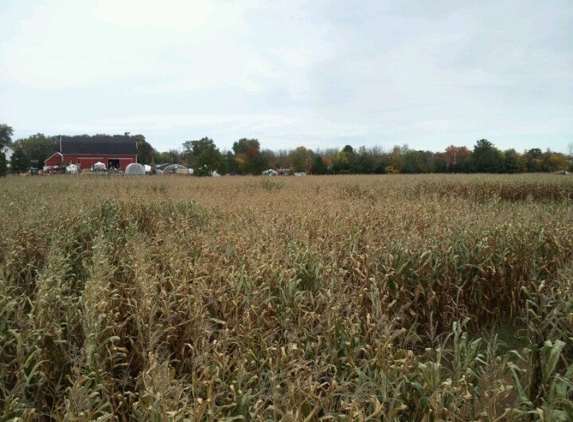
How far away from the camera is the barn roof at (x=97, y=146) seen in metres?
56.5

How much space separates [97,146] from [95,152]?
3.64 feet

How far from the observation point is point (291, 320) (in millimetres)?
3389

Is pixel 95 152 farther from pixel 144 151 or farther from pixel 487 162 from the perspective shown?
pixel 487 162

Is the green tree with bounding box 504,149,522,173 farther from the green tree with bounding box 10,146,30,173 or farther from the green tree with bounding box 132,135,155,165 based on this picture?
the green tree with bounding box 132,135,155,165

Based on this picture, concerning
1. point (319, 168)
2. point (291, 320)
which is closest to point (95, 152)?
point (319, 168)

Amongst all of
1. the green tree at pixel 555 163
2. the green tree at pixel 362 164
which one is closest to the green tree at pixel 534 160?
the green tree at pixel 555 163

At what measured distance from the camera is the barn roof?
56.5m

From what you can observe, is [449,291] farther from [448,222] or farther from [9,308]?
[9,308]

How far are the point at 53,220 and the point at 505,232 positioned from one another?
6.56 meters

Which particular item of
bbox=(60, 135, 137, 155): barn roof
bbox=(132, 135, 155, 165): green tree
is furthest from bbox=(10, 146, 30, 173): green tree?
bbox=(132, 135, 155, 165): green tree

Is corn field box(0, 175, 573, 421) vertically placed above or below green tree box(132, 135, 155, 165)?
below

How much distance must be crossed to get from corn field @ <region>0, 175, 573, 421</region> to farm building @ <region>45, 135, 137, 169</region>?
174 feet

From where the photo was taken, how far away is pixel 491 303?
16.3 ft

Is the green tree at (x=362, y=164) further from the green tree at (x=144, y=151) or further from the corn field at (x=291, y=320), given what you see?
the green tree at (x=144, y=151)
